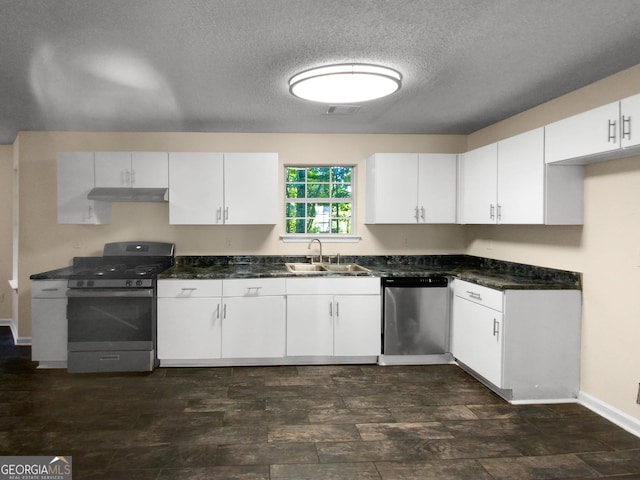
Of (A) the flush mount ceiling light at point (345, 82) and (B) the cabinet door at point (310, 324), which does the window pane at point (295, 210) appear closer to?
(B) the cabinet door at point (310, 324)

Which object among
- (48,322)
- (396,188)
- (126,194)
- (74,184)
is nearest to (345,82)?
(396,188)

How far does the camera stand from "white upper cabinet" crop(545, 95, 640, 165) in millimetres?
2547

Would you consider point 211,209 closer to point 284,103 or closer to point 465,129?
point 284,103

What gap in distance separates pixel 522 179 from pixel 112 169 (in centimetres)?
378

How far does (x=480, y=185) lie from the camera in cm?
417

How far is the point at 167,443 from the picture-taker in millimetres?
2703

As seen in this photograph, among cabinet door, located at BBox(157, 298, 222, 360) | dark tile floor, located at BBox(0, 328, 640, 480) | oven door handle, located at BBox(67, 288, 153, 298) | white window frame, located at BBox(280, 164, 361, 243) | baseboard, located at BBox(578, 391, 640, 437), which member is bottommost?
dark tile floor, located at BBox(0, 328, 640, 480)

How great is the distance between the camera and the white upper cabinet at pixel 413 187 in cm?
455

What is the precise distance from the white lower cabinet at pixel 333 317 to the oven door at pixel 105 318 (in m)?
1.37

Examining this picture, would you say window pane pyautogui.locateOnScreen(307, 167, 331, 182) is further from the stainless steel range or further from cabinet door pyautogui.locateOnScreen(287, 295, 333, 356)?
the stainless steel range

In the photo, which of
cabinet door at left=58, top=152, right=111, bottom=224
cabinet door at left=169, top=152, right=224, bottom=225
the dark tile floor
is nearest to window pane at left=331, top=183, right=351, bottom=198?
cabinet door at left=169, top=152, right=224, bottom=225

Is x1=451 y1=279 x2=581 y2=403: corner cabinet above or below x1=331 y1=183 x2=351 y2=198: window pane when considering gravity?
below

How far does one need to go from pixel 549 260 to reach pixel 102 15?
11.8ft

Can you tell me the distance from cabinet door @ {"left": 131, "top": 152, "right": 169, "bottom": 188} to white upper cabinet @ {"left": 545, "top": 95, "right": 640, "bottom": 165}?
341 cm
